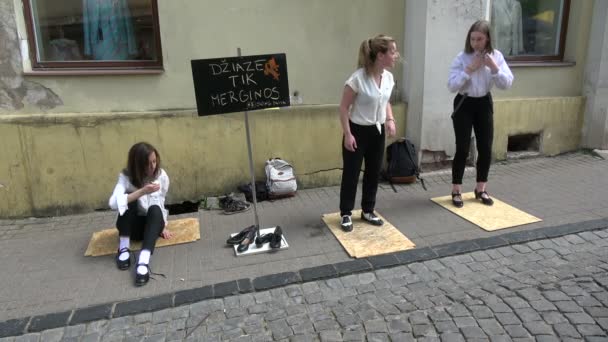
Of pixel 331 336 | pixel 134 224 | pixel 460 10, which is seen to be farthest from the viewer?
pixel 460 10

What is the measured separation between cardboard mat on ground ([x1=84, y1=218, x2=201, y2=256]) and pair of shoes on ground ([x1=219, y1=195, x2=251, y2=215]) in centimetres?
38

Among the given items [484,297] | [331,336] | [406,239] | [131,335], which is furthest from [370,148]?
[131,335]

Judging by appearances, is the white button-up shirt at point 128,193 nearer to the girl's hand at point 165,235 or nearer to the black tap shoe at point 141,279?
the girl's hand at point 165,235

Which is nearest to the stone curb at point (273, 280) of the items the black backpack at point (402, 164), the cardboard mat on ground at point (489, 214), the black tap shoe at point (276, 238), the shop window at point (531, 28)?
the cardboard mat on ground at point (489, 214)

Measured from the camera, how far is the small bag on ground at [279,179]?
17.0 ft

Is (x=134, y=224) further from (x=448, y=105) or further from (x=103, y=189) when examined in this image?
(x=448, y=105)

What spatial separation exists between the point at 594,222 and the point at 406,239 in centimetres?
182

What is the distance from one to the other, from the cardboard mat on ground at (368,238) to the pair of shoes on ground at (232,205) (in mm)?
968

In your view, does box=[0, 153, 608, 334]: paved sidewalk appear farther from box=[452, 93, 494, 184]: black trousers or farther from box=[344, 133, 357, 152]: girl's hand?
box=[344, 133, 357, 152]: girl's hand

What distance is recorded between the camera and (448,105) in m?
5.71

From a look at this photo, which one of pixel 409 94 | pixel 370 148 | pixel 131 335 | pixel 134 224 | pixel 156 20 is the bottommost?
pixel 131 335

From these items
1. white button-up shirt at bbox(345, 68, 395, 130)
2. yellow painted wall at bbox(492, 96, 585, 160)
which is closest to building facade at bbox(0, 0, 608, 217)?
yellow painted wall at bbox(492, 96, 585, 160)

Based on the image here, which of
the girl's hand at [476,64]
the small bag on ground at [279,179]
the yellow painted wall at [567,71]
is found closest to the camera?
the girl's hand at [476,64]

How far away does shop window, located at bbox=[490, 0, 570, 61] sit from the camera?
21.0 ft
